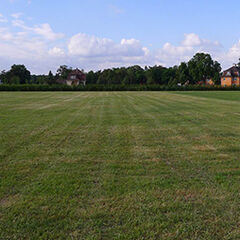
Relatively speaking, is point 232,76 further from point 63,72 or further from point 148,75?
point 63,72

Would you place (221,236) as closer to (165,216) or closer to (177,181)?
(165,216)

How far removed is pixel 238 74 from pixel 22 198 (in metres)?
103

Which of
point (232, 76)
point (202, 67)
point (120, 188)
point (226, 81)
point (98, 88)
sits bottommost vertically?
point (120, 188)

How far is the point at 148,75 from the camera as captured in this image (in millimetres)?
100438

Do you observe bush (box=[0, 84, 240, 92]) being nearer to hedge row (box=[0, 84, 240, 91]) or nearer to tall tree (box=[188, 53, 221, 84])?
hedge row (box=[0, 84, 240, 91])

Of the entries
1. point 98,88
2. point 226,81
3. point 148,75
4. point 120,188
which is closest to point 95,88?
point 98,88

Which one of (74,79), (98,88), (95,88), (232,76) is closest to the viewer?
(95,88)

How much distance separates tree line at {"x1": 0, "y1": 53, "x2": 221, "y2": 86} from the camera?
87.4 meters

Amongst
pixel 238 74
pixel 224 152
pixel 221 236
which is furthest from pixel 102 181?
pixel 238 74

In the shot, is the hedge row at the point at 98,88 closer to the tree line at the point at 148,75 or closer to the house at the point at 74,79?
the tree line at the point at 148,75

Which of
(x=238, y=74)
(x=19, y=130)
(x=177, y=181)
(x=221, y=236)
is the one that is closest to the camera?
(x=221, y=236)

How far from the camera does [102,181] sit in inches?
174

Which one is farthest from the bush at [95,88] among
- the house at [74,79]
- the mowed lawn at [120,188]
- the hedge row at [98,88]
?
the mowed lawn at [120,188]

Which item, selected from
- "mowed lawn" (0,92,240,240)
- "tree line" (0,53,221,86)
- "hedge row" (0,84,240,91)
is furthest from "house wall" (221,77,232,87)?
"mowed lawn" (0,92,240,240)
